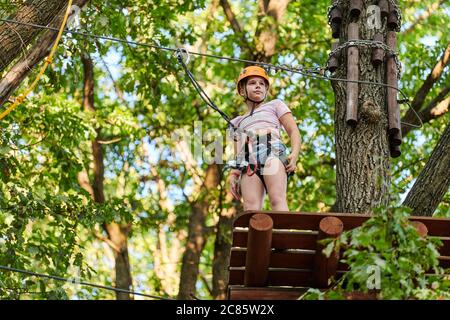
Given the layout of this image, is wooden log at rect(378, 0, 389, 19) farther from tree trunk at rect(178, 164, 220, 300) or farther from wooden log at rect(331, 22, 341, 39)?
tree trunk at rect(178, 164, 220, 300)

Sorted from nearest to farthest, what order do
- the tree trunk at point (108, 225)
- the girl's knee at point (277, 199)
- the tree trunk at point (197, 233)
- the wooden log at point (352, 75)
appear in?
the girl's knee at point (277, 199) < the wooden log at point (352, 75) < the tree trunk at point (197, 233) < the tree trunk at point (108, 225)

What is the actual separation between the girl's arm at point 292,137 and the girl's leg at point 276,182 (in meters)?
0.07

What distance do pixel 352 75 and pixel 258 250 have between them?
190 cm

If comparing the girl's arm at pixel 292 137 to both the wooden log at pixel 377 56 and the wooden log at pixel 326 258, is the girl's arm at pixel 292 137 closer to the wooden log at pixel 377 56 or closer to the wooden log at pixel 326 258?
the wooden log at pixel 377 56

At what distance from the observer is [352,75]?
6926 millimetres

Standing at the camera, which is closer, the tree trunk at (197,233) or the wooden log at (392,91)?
the wooden log at (392,91)

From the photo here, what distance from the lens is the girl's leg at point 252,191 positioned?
646cm

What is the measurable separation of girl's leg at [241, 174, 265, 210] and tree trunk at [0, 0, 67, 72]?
191 cm

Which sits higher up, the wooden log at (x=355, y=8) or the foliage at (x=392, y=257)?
the wooden log at (x=355, y=8)

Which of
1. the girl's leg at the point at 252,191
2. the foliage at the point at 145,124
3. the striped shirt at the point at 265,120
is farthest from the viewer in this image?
the foliage at the point at 145,124

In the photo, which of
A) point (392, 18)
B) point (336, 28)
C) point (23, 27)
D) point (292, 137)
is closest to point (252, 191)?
point (292, 137)

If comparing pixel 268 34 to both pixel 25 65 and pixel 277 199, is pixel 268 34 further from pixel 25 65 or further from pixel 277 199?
pixel 277 199

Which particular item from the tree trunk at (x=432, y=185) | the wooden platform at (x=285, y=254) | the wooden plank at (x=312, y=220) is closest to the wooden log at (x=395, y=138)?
the tree trunk at (x=432, y=185)
